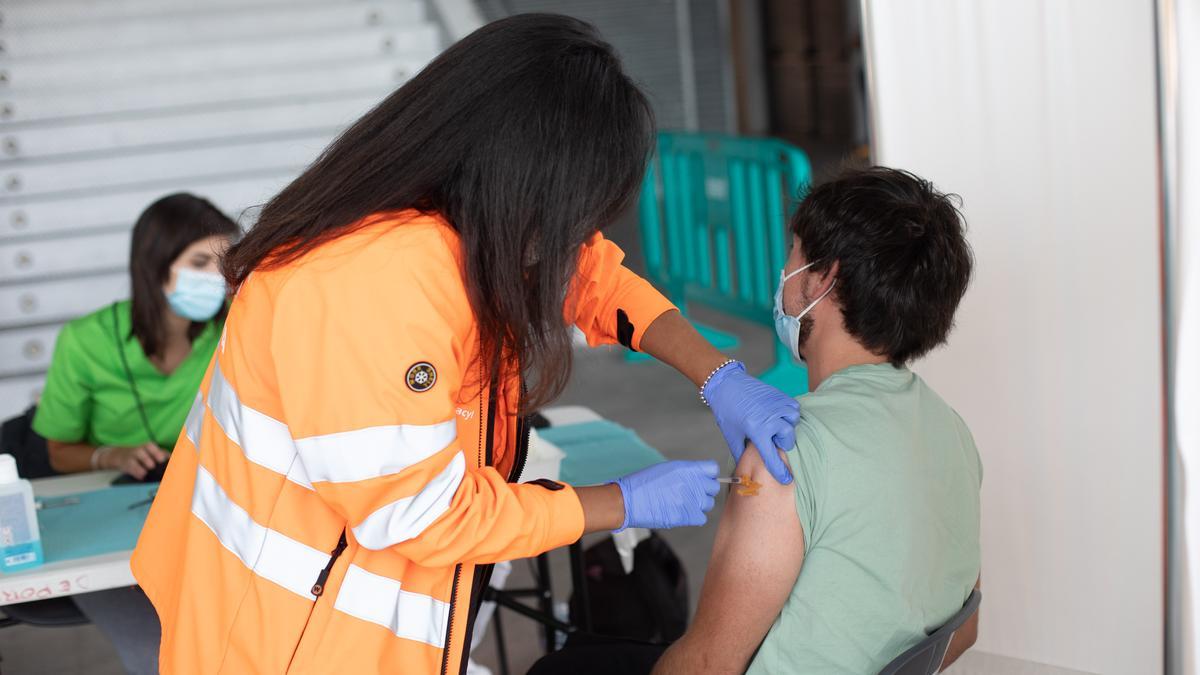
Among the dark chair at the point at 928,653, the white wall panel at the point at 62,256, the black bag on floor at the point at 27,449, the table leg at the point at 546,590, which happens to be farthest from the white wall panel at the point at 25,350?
the dark chair at the point at 928,653

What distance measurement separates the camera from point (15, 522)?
5.86ft

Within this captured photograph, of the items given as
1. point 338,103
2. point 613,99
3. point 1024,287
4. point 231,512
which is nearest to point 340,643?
point 231,512

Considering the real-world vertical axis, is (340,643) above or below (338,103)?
below

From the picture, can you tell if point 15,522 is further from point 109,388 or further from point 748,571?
point 748,571

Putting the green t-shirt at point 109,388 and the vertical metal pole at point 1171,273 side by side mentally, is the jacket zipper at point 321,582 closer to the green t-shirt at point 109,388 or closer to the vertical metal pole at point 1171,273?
the vertical metal pole at point 1171,273

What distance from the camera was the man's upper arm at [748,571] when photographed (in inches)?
53.6

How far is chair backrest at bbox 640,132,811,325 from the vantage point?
192 inches

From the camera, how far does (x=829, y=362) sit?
5.10ft

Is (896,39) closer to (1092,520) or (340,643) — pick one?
(1092,520)

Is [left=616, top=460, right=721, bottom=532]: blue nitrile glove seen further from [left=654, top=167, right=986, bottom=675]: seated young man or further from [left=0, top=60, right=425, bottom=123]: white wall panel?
[left=0, top=60, right=425, bottom=123]: white wall panel

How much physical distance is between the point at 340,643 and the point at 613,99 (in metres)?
0.65

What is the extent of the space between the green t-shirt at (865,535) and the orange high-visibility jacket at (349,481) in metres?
0.31

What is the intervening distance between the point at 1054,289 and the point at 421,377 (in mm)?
1097

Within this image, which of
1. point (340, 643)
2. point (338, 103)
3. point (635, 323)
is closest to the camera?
point (340, 643)
